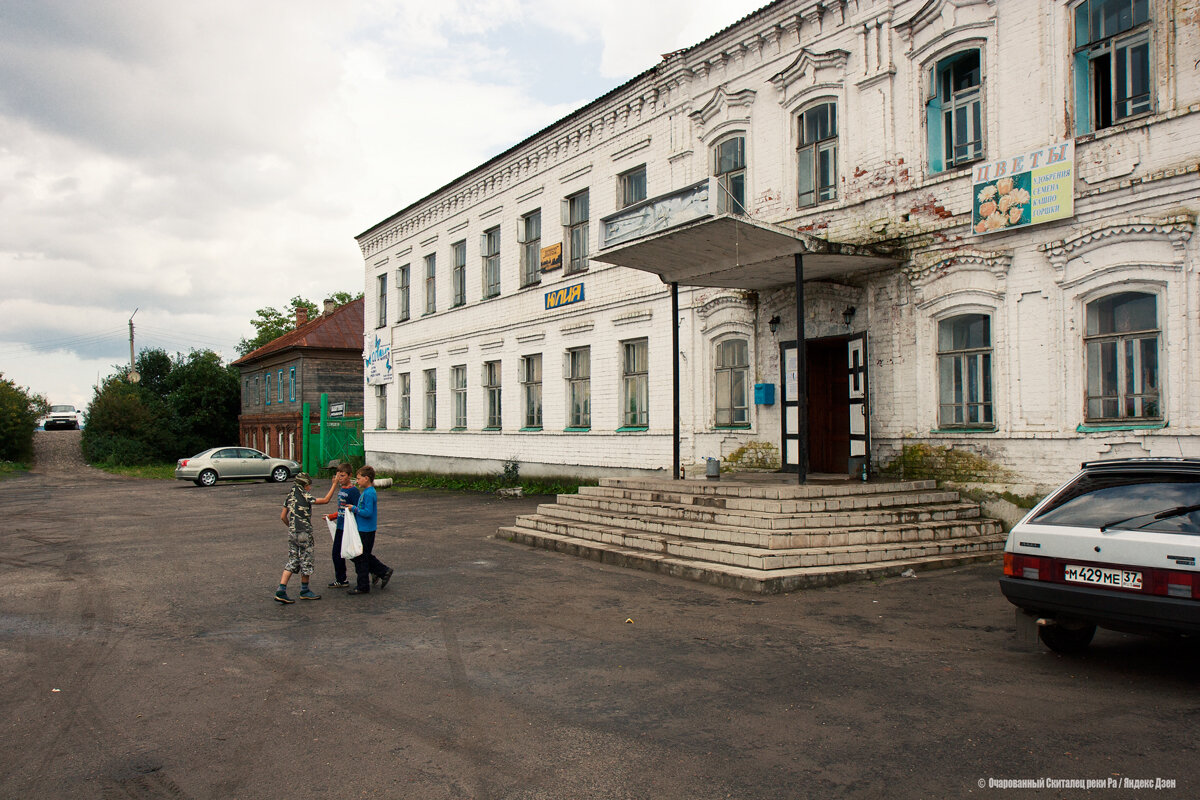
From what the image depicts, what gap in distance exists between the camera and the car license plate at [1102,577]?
5520 millimetres

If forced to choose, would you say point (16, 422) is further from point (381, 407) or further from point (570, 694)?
point (570, 694)

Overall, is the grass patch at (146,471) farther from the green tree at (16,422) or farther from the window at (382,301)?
the window at (382,301)

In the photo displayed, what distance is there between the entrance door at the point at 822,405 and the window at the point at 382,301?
20.2 meters

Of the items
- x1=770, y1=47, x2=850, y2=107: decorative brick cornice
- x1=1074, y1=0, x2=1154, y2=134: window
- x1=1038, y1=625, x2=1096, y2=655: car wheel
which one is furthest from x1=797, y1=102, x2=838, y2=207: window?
x1=1038, y1=625, x2=1096, y2=655: car wheel

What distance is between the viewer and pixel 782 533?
10203 mm

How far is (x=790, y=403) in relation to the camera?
47.6 ft

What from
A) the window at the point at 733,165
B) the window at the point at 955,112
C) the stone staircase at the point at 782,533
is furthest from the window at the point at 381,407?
the window at the point at 955,112

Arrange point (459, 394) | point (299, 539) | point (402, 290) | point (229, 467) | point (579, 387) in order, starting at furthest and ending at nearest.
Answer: point (229, 467), point (402, 290), point (459, 394), point (579, 387), point (299, 539)

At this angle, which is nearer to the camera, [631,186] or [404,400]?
[631,186]

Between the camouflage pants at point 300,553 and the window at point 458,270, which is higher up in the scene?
the window at point 458,270

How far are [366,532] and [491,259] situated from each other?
53.5ft

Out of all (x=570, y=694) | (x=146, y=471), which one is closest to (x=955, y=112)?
(x=570, y=694)

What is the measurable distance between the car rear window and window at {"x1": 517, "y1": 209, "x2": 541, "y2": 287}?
17.6m

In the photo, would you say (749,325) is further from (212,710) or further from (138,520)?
(138,520)
